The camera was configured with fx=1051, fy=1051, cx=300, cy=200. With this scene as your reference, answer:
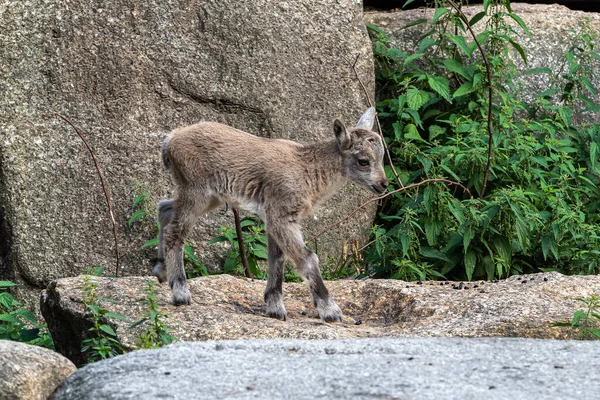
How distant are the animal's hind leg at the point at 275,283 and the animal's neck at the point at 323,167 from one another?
53 centimetres

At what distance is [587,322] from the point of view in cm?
698

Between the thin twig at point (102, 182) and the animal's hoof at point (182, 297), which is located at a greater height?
the thin twig at point (102, 182)

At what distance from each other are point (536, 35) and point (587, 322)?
5159mm

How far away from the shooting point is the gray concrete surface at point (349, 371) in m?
4.61

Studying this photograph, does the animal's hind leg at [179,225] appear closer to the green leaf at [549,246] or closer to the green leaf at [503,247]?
the green leaf at [503,247]

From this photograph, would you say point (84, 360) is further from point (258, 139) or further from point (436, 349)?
point (436, 349)

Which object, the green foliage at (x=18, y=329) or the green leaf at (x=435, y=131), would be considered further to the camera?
the green leaf at (x=435, y=131)

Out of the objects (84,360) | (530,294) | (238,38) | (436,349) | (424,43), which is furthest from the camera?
(424,43)

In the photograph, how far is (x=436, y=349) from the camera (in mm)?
5441

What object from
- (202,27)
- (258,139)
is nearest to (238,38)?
(202,27)

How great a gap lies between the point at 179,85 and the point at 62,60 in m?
1.06

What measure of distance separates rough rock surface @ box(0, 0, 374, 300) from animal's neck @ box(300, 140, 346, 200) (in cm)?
168

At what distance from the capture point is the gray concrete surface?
181 inches

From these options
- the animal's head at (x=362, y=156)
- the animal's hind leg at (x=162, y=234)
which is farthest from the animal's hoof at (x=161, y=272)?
the animal's head at (x=362, y=156)
